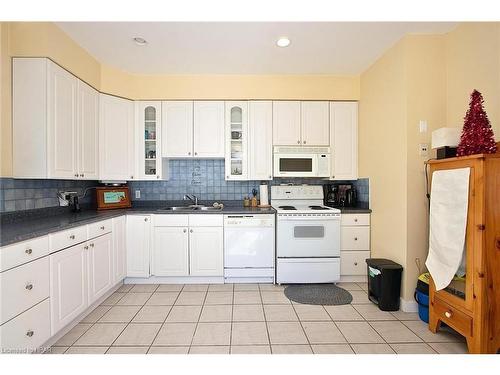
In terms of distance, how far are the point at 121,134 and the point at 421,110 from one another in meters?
3.31

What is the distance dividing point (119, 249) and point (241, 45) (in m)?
2.57

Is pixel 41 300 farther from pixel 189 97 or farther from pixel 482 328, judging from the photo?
pixel 482 328

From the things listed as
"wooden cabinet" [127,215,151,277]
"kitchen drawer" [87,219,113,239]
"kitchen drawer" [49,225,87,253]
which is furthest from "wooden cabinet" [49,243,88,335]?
"wooden cabinet" [127,215,151,277]

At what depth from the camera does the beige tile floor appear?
1.76m

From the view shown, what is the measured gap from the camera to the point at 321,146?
3.17 m

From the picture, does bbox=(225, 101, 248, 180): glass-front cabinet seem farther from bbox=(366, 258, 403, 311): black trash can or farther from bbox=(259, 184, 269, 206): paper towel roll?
bbox=(366, 258, 403, 311): black trash can

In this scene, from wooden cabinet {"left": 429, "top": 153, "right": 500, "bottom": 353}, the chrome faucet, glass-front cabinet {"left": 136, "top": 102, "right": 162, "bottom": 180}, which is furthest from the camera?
the chrome faucet

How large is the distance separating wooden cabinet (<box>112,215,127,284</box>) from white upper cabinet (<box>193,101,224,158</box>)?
3.92 ft

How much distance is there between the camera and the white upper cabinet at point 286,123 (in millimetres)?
3143

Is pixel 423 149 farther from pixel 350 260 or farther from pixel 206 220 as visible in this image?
pixel 206 220

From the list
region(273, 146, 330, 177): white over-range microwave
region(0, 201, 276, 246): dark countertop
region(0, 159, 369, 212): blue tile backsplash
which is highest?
region(273, 146, 330, 177): white over-range microwave

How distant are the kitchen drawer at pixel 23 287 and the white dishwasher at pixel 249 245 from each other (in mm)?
1662

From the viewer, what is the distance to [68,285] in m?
1.89
